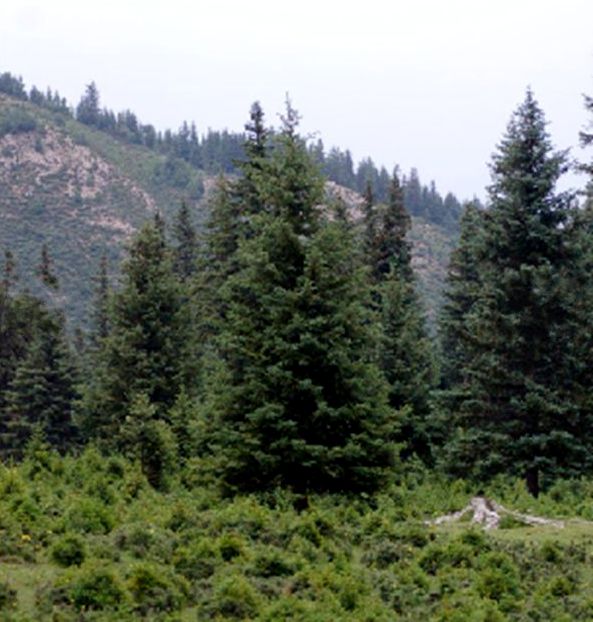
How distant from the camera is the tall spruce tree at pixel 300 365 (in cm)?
1814

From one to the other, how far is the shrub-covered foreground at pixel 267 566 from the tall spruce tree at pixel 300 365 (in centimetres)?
233

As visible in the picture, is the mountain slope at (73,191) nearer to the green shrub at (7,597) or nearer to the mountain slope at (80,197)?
→ the mountain slope at (80,197)

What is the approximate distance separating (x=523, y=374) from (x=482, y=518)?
793 centimetres

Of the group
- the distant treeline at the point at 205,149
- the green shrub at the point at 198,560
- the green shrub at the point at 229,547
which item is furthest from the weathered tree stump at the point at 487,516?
→ the distant treeline at the point at 205,149

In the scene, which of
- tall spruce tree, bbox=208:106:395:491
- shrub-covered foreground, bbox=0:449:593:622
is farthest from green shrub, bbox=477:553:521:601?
tall spruce tree, bbox=208:106:395:491

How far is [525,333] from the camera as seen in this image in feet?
79.9

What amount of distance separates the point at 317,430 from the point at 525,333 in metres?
8.42

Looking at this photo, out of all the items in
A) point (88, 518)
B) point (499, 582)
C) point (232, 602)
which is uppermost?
point (88, 518)

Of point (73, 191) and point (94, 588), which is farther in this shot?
point (73, 191)

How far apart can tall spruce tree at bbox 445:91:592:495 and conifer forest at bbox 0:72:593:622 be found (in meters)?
0.06

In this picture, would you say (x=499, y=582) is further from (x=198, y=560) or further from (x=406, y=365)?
(x=406, y=365)

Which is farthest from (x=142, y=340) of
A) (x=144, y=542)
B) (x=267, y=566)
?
(x=267, y=566)

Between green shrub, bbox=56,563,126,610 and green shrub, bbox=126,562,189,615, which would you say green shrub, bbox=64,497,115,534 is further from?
green shrub, bbox=56,563,126,610

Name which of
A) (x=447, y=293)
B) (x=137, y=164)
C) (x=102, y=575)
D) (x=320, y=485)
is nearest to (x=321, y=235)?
(x=320, y=485)
